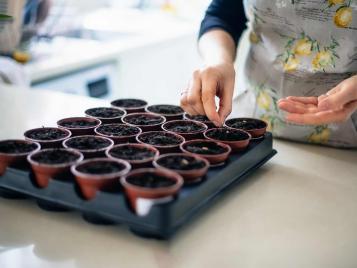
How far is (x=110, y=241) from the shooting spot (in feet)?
2.30

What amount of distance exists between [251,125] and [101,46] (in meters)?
1.37

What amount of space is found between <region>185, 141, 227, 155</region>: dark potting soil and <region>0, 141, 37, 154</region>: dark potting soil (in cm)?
28

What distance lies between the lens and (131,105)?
1.19 m

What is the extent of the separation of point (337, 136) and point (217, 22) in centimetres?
44

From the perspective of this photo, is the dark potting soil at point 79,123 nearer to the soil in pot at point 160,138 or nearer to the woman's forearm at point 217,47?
the soil in pot at point 160,138

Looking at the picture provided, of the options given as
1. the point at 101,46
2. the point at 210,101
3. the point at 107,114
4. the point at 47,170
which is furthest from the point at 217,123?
the point at 101,46

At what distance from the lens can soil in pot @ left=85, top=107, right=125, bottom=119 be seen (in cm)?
109

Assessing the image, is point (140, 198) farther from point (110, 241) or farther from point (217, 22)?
point (217, 22)

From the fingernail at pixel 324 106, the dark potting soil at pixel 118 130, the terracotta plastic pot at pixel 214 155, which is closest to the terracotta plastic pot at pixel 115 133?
the dark potting soil at pixel 118 130

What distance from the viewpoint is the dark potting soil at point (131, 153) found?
822 mm

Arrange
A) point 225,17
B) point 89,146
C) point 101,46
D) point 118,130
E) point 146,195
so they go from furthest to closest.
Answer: point 101,46 → point 225,17 → point 118,130 → point 89,146 → point 146,195

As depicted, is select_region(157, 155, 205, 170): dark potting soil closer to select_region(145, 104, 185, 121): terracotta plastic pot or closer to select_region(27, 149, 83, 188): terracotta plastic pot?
select_region(27, 149, 83, 188): terracotta plastic pot

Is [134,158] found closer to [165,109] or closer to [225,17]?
[165,109]

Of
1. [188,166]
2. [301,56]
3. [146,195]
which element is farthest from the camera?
[301,56]
